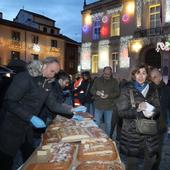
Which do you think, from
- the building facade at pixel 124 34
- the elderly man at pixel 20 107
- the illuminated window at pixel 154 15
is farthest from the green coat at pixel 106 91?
the illuminated window at pixel 154 15

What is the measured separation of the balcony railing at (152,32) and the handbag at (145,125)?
2318 cm

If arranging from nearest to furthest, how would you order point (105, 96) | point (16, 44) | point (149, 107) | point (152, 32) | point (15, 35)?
point (149, 107) → point (105, 96) → point (152, 32) → point (15, 35) → point (16, 44)

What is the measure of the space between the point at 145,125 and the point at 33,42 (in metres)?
48.1

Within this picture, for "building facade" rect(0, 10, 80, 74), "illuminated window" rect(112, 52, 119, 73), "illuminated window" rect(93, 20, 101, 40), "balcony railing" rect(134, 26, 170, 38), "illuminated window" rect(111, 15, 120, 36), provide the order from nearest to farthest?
1. "balcony railing" rect(134, 26, 170, 38)
2. "illuminated window" rect(112, 52, 119, 73)
3. "illuminated window" rect(111, 15, 120, 36)
4. "illuminated window" rect(93, 20, 101, 40)
5. "building facade" rect(0, 10, 80, 74)

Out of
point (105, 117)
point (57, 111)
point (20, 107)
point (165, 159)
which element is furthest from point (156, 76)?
point (105, 117)

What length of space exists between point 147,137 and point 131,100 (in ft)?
1.89

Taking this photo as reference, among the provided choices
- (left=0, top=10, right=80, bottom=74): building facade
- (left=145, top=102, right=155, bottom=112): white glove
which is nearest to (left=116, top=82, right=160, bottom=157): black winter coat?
(left=145, top=102, right=155, bottom=112): white glove

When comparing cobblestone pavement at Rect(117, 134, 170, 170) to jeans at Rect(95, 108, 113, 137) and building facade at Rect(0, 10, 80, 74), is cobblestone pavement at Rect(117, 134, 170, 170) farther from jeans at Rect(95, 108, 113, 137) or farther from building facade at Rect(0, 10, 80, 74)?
building facade at Rect(0, 10, 80, 74)

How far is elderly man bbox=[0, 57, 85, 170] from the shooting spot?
4.74 meters

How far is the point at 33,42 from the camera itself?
52.5 m

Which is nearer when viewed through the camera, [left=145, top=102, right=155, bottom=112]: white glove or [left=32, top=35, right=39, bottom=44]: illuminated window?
[left=145, top=102, right=155, bottom=112]: white glove

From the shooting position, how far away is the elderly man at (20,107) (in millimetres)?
4742

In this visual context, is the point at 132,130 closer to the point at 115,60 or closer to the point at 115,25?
the point at 115,60

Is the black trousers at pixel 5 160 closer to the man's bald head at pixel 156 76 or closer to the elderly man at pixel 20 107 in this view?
the elderly man at pixel 20 107
